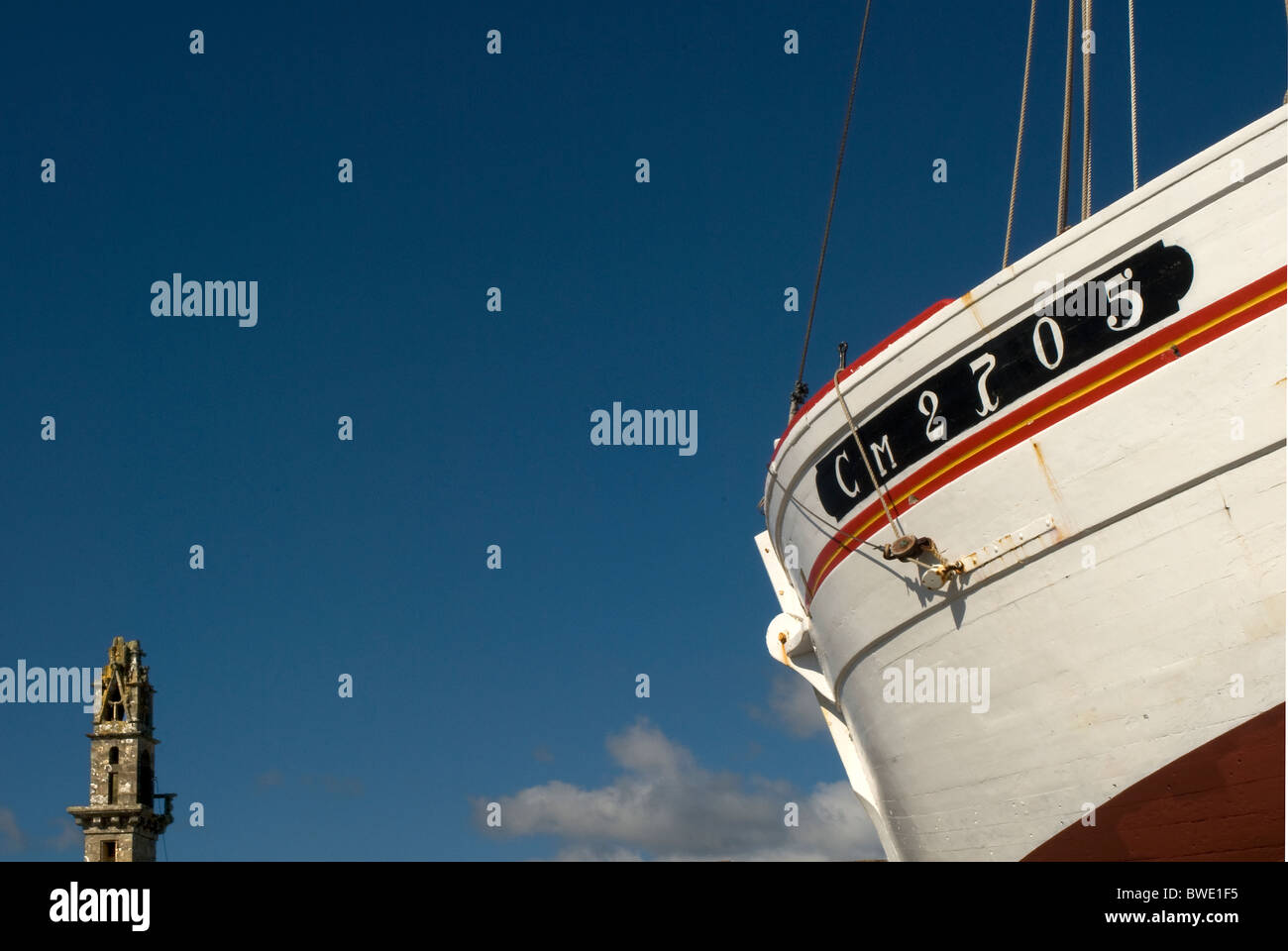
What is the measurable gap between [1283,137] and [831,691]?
877cm

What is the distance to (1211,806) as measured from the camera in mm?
10359

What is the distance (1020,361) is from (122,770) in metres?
54.2

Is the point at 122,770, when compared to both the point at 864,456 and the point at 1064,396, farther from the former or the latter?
the point at 1064,396

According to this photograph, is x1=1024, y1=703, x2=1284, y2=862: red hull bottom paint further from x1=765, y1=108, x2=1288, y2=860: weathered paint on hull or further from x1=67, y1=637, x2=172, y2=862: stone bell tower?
x1=67, y1=637, x2=172, y2=862: stone bell tower

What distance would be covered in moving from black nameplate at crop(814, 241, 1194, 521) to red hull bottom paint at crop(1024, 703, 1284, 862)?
10.5 feet

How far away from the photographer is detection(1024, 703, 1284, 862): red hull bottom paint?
1006 cm

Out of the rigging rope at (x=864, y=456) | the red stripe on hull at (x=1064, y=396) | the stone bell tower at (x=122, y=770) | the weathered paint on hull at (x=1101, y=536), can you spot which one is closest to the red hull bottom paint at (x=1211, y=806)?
the weathered paint on hull at (x=1101, y=536)

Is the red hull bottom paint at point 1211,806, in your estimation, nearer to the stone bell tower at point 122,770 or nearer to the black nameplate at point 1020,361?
the black nameplate at point 1020,361

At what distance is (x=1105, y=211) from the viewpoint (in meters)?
10.9

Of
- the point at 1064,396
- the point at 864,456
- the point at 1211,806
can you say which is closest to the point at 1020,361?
the point at 1064,396

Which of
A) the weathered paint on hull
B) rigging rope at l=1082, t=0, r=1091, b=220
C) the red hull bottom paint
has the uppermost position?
rigging rope at l=1082, t=0, r=1091, b=220

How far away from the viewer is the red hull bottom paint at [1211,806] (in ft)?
33.0

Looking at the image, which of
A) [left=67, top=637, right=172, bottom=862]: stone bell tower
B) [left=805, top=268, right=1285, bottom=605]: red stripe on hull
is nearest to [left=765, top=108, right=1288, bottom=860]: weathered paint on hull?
[left=805, top=268, right=1285, bottom=605]: red stripe on hull

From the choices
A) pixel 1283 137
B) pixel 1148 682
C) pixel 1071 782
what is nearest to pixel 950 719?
pixel 1071 782
